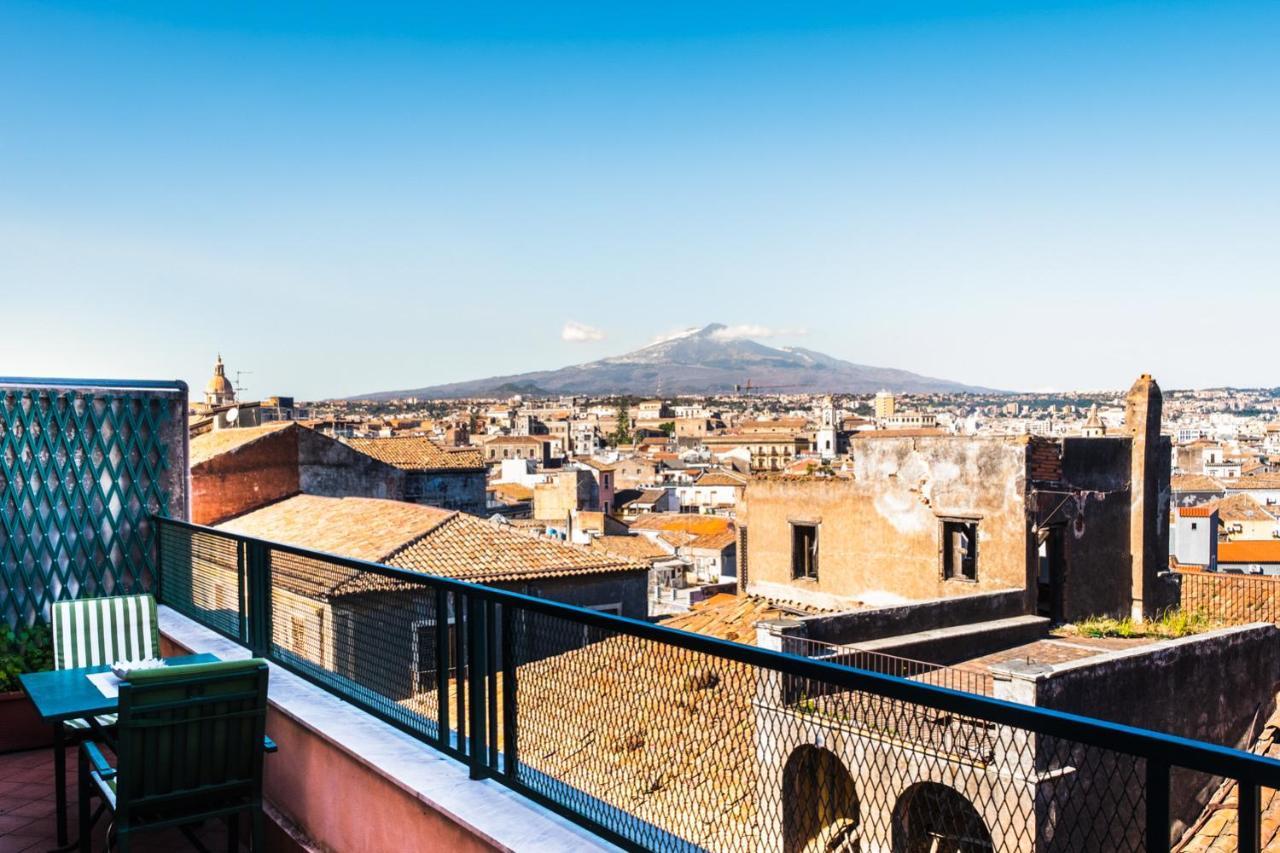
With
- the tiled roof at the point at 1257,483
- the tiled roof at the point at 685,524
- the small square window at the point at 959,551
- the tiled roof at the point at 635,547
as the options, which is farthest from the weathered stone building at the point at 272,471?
the tiled roof at the point at 1257,483

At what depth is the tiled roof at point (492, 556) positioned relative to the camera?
1825 cm

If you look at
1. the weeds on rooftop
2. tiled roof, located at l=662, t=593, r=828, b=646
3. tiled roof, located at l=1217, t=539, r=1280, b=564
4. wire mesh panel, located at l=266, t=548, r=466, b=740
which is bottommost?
tiled roof, located at l=1217, t=539, r=1280, b=564

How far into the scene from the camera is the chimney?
20.7 m

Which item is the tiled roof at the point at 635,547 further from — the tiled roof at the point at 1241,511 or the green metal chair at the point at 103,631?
the green metal chair at the point at 103,631

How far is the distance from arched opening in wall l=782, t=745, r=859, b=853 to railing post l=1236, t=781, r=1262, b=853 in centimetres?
145

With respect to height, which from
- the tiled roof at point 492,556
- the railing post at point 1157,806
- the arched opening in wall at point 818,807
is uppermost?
the railing post at point 1157,806

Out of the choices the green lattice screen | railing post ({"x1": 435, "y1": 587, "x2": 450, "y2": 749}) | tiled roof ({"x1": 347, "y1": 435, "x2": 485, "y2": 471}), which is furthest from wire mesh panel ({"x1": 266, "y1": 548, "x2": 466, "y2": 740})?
tiled roof ({"x1": 347, "y1": 435, "x2": 485, "y2": 471})

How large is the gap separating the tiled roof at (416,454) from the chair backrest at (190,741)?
25540 mm

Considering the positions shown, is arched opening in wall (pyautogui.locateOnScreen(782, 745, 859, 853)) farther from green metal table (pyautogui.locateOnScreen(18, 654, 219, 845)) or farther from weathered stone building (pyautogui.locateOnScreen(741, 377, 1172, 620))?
weathered stone building (pyautogui.locateOnScreen(741, 377, 1172, 620))

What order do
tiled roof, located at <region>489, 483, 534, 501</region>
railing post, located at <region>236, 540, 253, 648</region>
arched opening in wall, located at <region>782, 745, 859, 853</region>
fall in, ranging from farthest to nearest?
tiled roof, located at <region>489, 483, 534, 501</region> → railing post, located at <region>236, 540, 253, 648</region> → arched opening in wall, located at <region>782, 745, 859, 853</region>

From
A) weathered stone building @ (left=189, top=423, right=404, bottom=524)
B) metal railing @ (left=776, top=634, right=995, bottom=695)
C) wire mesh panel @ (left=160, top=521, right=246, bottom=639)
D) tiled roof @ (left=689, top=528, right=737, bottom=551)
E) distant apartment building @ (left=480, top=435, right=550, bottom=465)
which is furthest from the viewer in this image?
distant apartment building @ (left=480, top=435, right=550, bottom=465)

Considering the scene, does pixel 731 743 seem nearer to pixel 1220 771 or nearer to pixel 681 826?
pixel 681 826

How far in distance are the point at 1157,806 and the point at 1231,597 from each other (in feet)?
79.6

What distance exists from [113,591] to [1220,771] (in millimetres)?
7743
